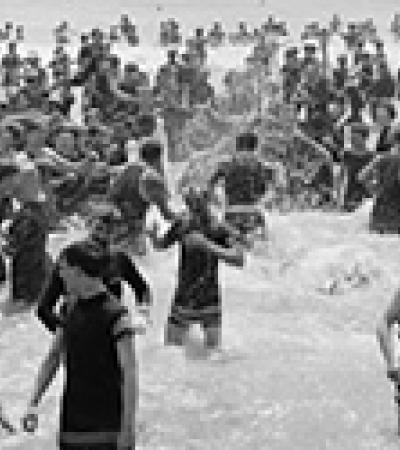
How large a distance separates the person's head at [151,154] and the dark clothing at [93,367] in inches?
313

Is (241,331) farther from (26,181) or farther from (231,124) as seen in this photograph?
(231,124)

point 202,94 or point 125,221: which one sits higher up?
point 202,94

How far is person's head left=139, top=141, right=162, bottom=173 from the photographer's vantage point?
42.1ft

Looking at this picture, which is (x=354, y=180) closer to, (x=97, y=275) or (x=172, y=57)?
(x=172, y=57)

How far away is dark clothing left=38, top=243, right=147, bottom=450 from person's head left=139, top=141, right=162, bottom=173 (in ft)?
26.1

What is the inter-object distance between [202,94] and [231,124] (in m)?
1.11

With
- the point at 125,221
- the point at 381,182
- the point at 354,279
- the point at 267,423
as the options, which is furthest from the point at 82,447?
the point at 381,182

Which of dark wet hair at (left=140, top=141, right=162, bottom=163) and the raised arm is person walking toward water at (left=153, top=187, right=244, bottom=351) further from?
dark wet hair at (left=140, top=141, right=162, bottom=163)

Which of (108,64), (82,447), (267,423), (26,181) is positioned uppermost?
(108,64)

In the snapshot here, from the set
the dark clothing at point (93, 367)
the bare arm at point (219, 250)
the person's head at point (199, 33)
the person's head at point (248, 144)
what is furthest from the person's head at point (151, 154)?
the person's head at point (199, 33)

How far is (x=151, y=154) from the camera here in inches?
517

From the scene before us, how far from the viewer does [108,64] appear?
18.7m

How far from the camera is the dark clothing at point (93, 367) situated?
4.66 meters

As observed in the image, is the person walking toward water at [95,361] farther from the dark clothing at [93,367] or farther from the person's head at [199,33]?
the person's head at [199,33]
